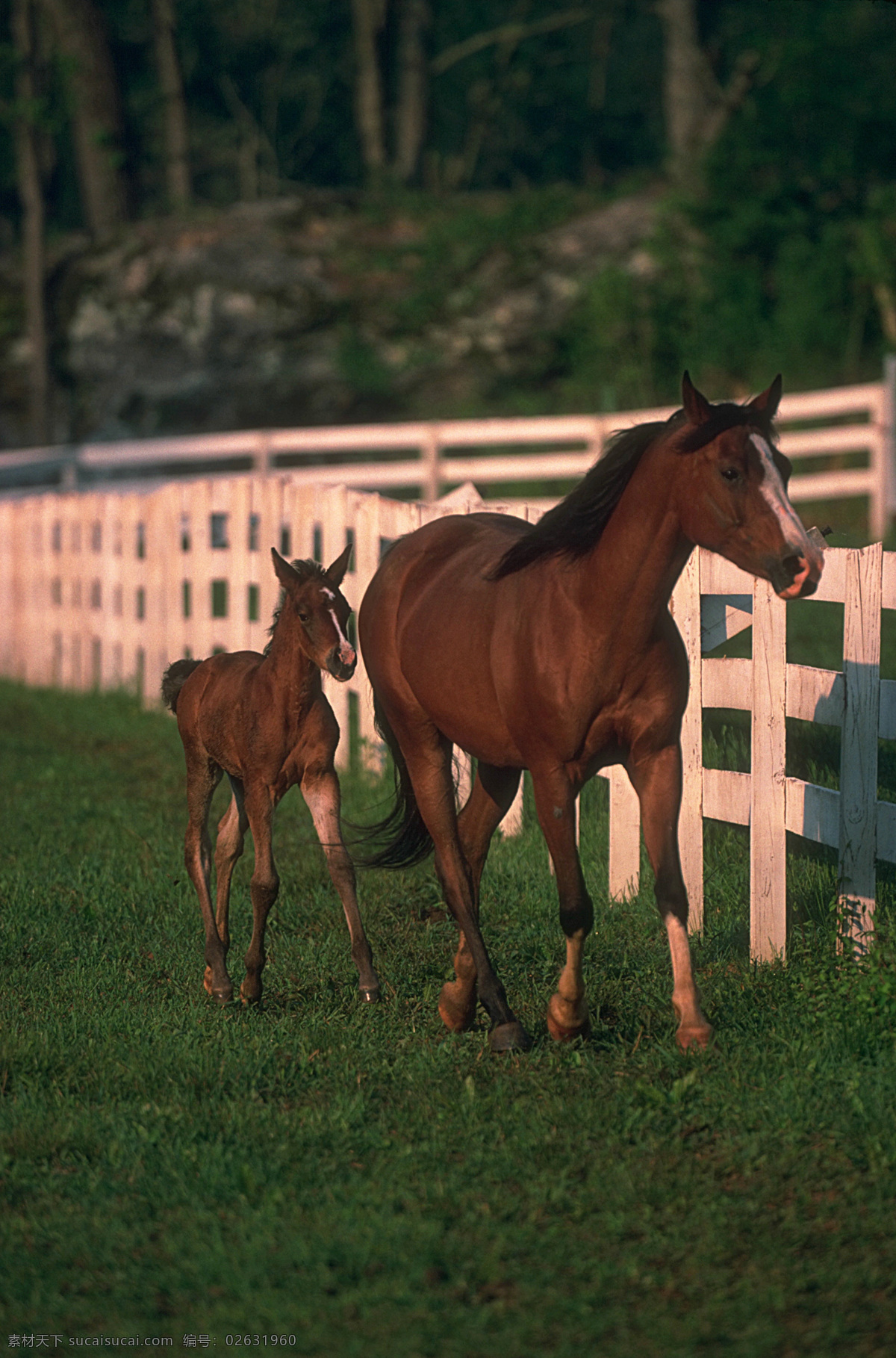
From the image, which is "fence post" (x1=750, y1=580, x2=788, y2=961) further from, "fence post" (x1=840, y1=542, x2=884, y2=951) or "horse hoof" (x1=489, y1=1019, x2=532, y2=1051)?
"horse hoof" (x1=489, y1=1019, x2=532, y2=1051)

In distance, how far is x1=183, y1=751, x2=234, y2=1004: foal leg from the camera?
596cm

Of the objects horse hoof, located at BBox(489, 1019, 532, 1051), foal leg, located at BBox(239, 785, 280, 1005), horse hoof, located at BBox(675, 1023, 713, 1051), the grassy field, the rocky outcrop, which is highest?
the rocky outcrop

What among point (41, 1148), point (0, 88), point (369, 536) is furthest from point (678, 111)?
point (41, 1148)

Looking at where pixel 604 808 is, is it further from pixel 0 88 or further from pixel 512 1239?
pixel 0 88

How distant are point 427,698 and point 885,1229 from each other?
8.70ft

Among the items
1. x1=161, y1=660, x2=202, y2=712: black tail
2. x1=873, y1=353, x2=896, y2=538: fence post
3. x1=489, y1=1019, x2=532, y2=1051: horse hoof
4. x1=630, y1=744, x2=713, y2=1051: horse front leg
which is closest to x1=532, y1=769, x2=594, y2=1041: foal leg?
x1=489, y1=1019, x2=532, y2=1051: horse hoof

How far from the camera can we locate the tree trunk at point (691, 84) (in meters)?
26.4

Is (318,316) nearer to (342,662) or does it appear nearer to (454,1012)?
(342,662)

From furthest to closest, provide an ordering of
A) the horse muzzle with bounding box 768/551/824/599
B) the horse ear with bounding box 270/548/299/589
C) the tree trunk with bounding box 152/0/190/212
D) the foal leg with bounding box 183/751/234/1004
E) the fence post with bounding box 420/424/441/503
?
the tree trunk with bounding box 152/0/190/212 < the fence post with bounding box 420/424/441/503 < the foal leg with bounding box 183/751/234/1004 < the horse ear with bounding box 270/548/299/589 < the horse muzzle with bounding box 768/551/824/599

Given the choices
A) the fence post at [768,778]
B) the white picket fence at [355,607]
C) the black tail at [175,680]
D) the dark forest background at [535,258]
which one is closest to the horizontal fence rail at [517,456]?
the white picket fence at [355,607]

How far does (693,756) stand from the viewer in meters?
6.93

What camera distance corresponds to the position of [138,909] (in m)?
7.20

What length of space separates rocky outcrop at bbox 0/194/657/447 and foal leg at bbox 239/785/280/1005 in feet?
63.1

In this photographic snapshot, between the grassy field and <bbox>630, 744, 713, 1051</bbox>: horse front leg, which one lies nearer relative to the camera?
the grassy field
